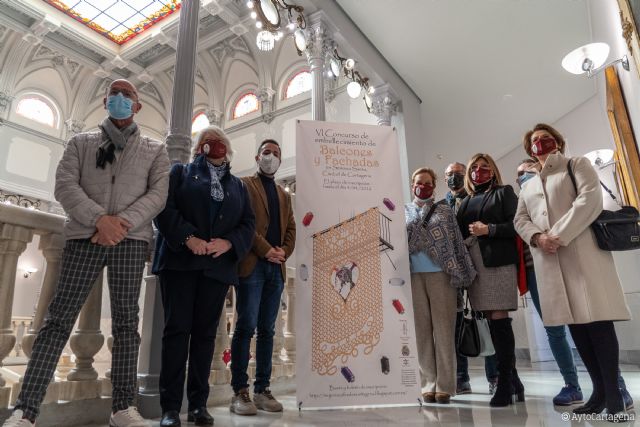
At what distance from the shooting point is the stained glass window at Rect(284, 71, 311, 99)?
42.7 feet

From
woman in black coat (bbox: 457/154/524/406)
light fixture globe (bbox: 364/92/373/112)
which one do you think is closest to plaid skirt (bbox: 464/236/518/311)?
woman in black coat (bbox: 457/154/524/406)

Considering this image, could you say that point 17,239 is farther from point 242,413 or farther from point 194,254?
point 242,413

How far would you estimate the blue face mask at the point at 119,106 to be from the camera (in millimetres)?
2289

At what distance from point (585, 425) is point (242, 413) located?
5.91ft

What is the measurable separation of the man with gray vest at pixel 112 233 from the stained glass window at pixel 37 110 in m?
14.2

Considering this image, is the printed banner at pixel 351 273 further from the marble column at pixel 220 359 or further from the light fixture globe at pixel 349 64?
the light fixture globe at pixel 349 64

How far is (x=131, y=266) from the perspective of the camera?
2.15m

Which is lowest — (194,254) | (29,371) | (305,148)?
(29,371)

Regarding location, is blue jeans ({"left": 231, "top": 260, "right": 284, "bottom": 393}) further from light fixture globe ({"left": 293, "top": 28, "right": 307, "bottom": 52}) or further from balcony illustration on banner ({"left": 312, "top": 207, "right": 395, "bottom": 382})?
light fixture globe ({"left": 293, "top": 28, "right": 307, "bottom": 52})

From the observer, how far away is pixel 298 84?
1318cm

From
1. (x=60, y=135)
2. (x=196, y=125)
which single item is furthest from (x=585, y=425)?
(x=60, y=135)

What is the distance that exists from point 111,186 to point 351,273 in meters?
1.56

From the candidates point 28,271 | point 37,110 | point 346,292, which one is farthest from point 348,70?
point 37,110

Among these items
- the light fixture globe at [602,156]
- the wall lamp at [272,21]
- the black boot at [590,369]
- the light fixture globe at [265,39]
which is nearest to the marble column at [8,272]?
the black boot at [590,369]
